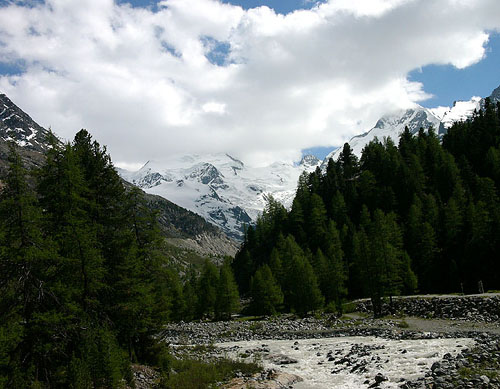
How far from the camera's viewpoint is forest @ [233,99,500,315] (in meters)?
59.4

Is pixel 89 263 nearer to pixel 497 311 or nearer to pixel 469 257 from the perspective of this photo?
pixel 497 311

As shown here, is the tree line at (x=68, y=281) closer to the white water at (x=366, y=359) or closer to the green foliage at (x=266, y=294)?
the white water at (x=366, y=359)

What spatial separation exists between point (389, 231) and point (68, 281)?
2252 inches

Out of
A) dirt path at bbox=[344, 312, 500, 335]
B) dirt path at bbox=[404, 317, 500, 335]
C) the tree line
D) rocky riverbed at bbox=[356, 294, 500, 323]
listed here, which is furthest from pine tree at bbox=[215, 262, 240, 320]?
the tree line

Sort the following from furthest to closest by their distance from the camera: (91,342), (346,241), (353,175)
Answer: (353,175), (346,241), (91,342)

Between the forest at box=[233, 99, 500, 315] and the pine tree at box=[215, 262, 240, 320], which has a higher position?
Result: the forest at box=[233, 99, 500, 315]

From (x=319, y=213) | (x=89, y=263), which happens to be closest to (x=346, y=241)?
(x=319, y=213)

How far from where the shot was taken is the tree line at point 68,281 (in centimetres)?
1619

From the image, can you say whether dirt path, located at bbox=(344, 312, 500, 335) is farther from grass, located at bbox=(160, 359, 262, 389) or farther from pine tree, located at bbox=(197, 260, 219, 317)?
pine tree, located at bbox=(197, 260, 219, 317)

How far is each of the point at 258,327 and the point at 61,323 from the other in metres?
44.4

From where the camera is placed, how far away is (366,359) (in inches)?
1075

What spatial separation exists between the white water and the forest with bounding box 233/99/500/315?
64.1 feet

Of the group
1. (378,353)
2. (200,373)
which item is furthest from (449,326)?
(200,373)

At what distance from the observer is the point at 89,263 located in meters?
19.4
